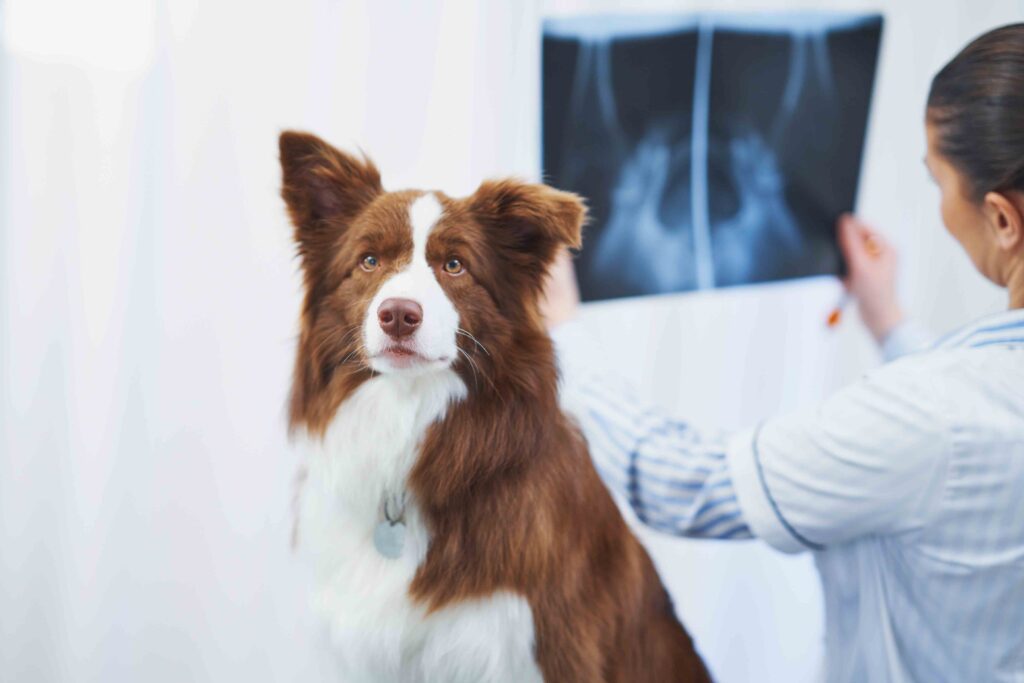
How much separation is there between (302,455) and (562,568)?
45 cm

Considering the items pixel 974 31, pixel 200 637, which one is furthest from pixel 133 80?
pixel 974 31

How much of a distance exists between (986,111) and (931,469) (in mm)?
524

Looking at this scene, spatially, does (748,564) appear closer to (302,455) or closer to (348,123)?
(302,455)

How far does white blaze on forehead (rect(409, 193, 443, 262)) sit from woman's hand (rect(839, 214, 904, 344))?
41.8 inches

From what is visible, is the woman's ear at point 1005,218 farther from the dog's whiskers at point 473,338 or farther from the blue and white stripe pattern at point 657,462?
the dog's whiskers at point 473,338

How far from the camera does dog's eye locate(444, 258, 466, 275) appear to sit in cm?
117

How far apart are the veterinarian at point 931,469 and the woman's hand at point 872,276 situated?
19.2 inches

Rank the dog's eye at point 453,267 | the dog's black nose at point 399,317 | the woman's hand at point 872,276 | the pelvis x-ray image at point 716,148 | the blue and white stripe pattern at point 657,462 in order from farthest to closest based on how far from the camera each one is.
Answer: the woman's hand at point 872,276
the pelvis x-ray image at point 716,148
the blue and white stripe pattern at point 657,462
the dog's eye at point 453,267
the dog's black nose at point 399,317

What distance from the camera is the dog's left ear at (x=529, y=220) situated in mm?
1164

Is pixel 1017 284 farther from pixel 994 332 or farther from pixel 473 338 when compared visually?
pixel 473 338

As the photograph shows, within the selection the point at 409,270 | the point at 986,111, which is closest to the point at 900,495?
the point at 986,111

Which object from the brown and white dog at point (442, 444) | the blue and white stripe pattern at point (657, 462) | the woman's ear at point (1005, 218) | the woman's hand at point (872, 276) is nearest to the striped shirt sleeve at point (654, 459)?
the blue and white stripe pattern at point (657, 462)

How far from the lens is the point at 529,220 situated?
1206mm


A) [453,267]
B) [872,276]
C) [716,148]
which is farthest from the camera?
[872,276]
